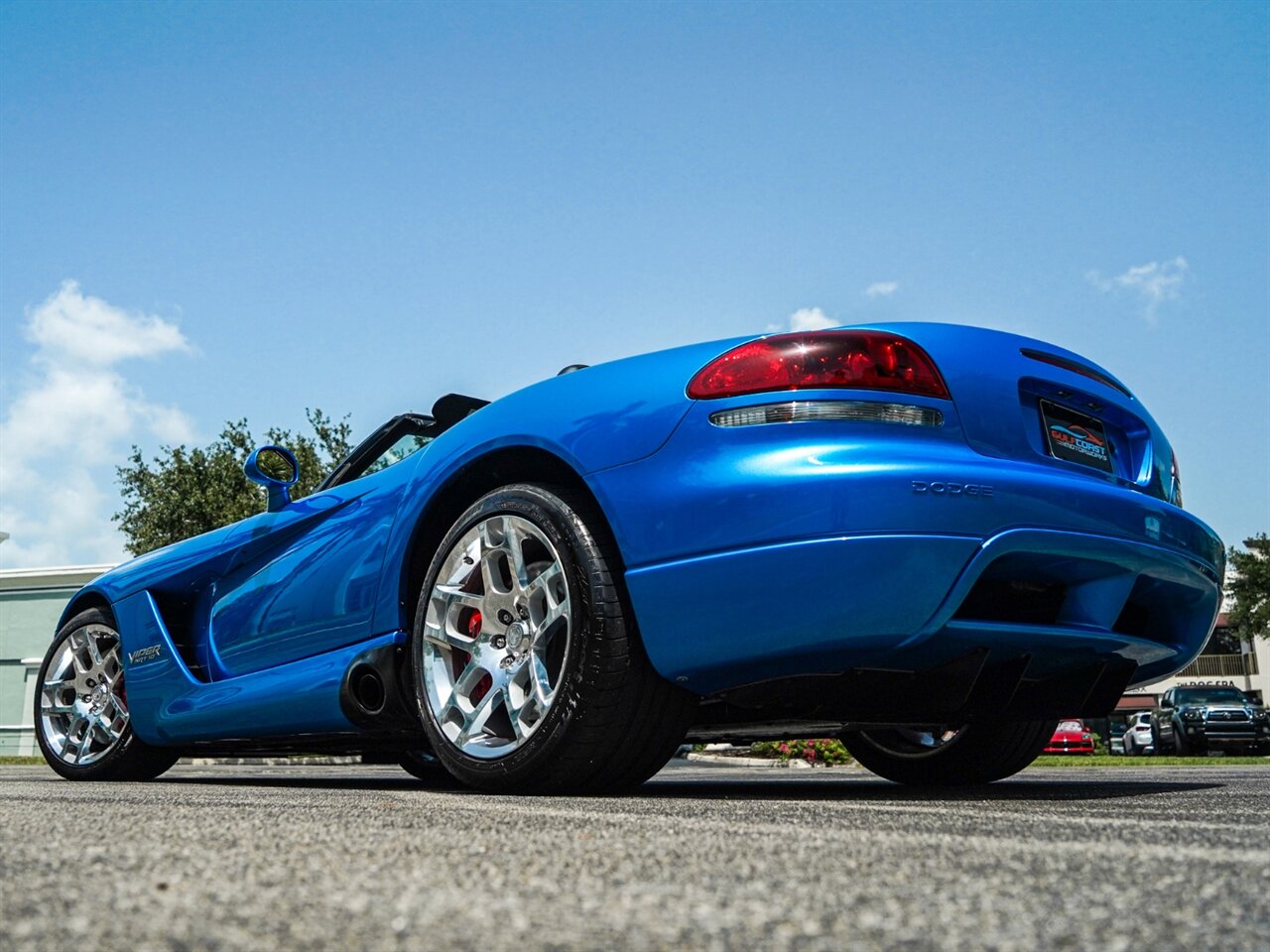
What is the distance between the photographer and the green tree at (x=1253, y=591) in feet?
149

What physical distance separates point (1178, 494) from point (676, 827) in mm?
2358

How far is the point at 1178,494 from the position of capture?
3848 millimetres

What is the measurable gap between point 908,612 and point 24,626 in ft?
122

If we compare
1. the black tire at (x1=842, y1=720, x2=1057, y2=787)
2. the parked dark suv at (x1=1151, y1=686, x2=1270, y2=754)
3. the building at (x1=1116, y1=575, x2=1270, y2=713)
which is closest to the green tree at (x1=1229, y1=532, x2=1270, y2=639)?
the building at (x1=1116, y1=575, x2=1270, y2=713)

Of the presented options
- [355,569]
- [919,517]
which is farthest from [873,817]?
[355,569]

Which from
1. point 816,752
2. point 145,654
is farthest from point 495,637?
point 816,752

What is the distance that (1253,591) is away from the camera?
4619 centimetres

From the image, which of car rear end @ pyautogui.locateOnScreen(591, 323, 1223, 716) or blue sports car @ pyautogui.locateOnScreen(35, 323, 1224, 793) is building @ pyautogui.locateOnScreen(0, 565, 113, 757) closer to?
blue sports car @ pyautogui.locateOnScreen(35, 323, 1224, 793)

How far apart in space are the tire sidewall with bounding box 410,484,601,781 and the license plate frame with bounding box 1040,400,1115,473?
4.19 feet

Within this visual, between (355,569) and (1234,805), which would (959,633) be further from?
(355,569)

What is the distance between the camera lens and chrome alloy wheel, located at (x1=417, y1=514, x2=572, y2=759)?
11.1 feet

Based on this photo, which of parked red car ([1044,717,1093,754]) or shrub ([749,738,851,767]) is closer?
shrub ([749,738,851,767])

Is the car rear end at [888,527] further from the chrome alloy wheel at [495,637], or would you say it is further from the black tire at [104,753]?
the black tire at [104,753]

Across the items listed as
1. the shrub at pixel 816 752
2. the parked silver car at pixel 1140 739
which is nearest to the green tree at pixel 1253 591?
the parked silver car at pixel 1140 739
